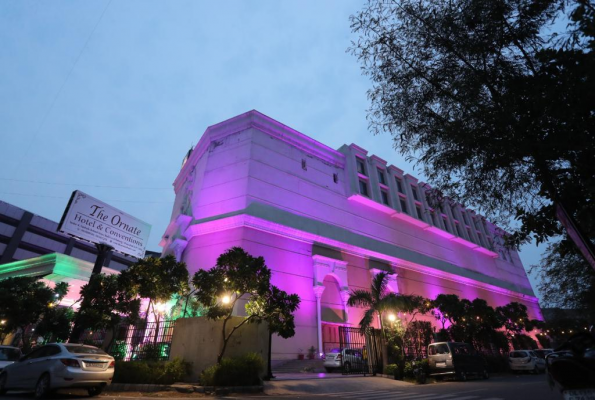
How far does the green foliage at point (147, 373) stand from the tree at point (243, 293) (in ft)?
4.95

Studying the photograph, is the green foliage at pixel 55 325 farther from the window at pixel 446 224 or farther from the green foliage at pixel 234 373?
the window at pixel 446 224

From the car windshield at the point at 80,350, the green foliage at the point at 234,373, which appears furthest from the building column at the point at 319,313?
the car windshield at the point at 80,350

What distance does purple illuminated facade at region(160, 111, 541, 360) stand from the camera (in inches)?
806

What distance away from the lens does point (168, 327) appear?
1248cm

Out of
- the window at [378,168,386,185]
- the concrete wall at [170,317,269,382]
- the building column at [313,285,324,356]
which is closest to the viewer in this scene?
the concrete wall at [170,317,269,382]

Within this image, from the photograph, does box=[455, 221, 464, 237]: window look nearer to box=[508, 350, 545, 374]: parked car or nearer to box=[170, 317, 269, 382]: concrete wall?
box=[508, 350, 545, 374]: parked car

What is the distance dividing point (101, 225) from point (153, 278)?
5964 millimetres

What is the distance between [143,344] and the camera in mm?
12531

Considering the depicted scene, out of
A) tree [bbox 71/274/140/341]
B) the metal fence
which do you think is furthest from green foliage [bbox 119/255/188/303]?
the metal fence

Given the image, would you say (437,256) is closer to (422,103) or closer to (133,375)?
(422,103)

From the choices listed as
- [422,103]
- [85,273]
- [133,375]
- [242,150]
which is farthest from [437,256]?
[85,273]

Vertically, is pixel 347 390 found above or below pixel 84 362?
below

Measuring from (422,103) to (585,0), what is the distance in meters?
4.49

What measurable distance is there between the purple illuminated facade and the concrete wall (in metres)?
7.17
